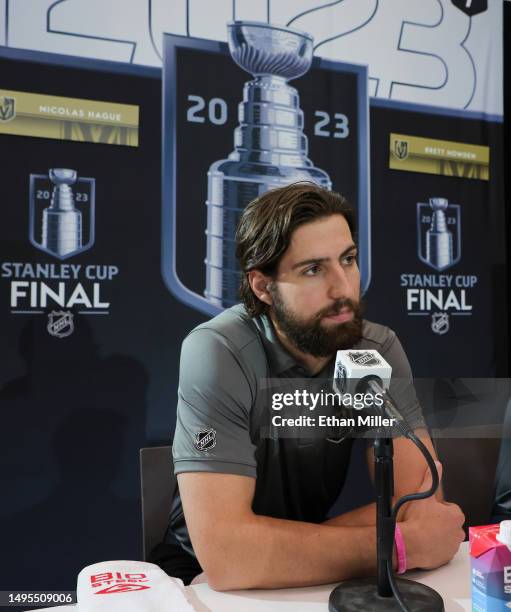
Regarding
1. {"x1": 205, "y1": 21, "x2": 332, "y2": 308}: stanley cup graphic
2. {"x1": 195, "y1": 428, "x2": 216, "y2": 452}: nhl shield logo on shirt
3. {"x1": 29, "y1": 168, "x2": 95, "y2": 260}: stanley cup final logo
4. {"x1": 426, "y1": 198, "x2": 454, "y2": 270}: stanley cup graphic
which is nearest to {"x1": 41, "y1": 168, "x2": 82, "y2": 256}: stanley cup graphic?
{"x1": 29, "y1": 168, "x2": 95, "y2": 260}: stanley cup final logo

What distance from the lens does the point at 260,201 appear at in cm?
123

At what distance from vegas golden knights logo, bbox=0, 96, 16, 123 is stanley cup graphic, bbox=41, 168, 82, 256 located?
0.22 m

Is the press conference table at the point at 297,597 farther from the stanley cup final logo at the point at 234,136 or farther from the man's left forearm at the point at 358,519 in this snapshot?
the stanley cup final logo at the point at 234,136

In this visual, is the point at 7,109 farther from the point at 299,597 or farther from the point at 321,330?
the point at 299,597

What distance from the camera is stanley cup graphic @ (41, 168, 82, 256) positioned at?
1.94 metres

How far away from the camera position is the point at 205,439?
99 cm

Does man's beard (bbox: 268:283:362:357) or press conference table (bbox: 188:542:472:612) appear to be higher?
man's beard (bbox: 268:283:362:357)

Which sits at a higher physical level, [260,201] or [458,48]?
[458,48]

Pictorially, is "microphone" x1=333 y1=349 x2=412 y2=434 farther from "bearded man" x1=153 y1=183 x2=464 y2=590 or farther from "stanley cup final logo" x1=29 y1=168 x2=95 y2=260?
"stanley cup final logo" x1=29 y1=168 x2=95 y2=260

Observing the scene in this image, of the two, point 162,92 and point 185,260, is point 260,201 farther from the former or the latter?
point 162,92

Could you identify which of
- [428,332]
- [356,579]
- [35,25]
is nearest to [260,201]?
[356,579]

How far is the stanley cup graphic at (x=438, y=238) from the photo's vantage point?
244 cm

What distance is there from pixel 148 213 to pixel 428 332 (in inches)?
50.7

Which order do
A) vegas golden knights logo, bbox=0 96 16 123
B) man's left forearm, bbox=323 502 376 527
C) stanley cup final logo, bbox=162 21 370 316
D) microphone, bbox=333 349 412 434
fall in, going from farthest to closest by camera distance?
stanley cup final logo, bbox=162 21 370 316 < vegas golden knights logo, bbox=0 96 16 123 < man's left forearm, bbox=323 502 376 527 < microphone, bbox=333 349 412 434
